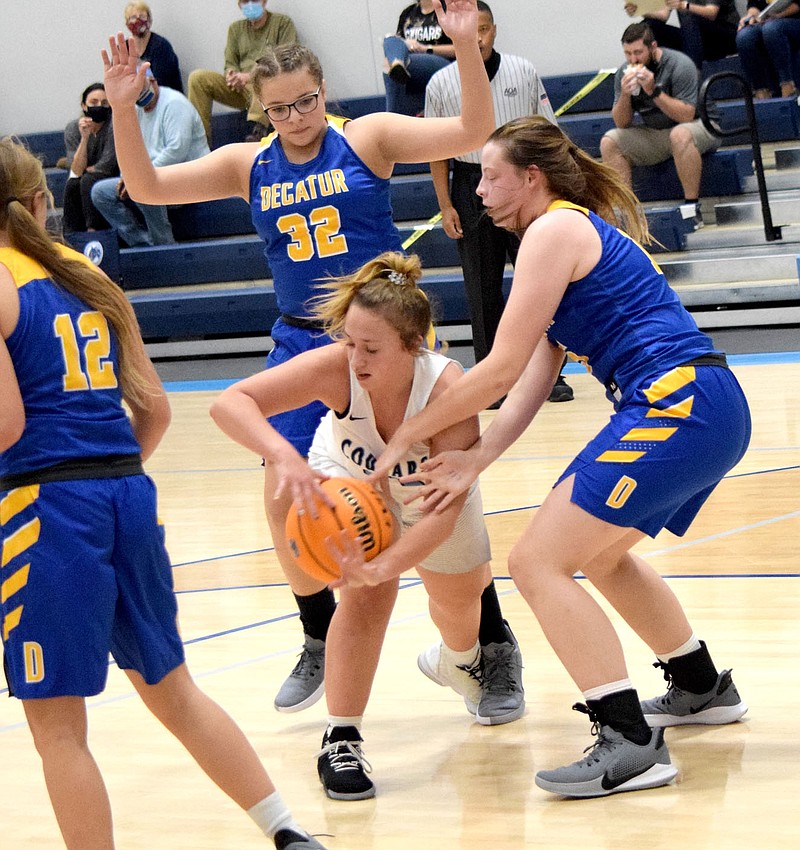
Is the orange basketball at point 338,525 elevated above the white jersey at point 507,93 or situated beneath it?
situated beneath

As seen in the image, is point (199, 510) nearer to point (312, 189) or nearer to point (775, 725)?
point (312, 189)

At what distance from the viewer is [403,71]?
1030 centimetres

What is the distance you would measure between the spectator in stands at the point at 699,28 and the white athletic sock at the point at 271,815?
29.0 ft

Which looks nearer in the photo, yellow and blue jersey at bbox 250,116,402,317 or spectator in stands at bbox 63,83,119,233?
yellow and blue jersey at bbox 250,116,402,317

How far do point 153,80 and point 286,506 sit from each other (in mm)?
8531

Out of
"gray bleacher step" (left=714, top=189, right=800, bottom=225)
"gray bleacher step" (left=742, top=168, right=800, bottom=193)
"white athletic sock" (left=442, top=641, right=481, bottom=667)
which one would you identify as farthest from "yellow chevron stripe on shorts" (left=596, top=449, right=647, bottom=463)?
"gray bleacher step" (left=742, top=168, right=800, bottom=193)

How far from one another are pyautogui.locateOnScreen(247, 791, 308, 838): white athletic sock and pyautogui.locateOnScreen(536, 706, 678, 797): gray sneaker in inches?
26.1

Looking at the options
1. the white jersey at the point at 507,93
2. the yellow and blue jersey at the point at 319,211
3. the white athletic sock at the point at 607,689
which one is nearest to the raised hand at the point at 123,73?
the yellow and blue jersey at the point at 319,211

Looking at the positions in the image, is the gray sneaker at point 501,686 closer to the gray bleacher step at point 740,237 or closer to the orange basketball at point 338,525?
the orange basketball at point 338,525

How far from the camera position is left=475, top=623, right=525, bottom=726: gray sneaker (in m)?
3.62

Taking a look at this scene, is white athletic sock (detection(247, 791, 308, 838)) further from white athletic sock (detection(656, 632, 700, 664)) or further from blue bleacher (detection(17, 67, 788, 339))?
blue bleacher (detection(17, 67, 788, 339))

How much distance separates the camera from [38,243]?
8.55ft

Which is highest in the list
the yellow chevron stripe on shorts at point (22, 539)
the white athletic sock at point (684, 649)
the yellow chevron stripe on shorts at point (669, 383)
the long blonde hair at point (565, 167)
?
the long blonde hair at point (565, 167)

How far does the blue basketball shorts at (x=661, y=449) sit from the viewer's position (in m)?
3.04
